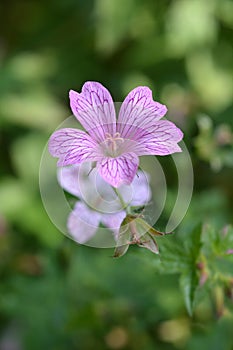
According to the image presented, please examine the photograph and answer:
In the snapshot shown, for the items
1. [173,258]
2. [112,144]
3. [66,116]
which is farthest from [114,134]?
[66,116]

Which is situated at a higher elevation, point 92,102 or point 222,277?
point 92,102

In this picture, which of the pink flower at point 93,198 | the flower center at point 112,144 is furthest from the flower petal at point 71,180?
the flower center at point 112,144

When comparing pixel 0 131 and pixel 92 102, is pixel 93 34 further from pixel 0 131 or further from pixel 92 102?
pixel 92 102

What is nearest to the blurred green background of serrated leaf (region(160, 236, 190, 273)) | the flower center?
serrated leaf (region(160, 236, 190, 273))

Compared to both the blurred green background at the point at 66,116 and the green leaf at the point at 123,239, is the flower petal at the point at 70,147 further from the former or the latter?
the blurred green background at the point at 66,116

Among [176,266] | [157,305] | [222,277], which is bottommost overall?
[157,305]

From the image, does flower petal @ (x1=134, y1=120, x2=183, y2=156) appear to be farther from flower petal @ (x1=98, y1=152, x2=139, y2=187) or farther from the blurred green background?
the blurred green background

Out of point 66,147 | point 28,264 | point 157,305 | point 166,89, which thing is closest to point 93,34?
point 166,89

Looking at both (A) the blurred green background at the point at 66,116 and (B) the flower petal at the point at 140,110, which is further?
(A) the blurred green background at the point at 66,116
